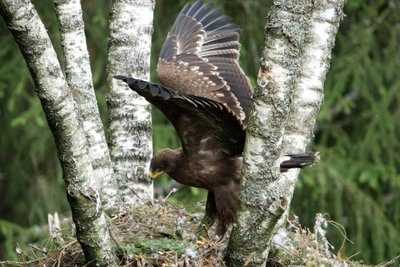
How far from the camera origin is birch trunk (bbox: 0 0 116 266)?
13.0ft

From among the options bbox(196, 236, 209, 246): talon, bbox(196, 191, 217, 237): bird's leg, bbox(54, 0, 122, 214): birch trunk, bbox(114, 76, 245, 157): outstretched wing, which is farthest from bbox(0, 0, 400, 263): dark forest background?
bbox(196, 236, 209, 246): talon

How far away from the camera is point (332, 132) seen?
9.47 m

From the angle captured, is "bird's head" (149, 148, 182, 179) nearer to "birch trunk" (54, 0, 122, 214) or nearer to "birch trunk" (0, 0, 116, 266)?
"birch trunk" (54, 0, 122, 214)

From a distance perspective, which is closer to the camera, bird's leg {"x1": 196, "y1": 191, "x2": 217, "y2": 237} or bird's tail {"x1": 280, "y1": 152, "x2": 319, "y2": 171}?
bird's tail {"x1": 280, "y1": 152, "x2": 319, "y2": 171}

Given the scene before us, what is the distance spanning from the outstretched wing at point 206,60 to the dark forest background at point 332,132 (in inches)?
80.2

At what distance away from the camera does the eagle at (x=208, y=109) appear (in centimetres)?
521

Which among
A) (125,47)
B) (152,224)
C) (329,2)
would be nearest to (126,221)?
(152,224)

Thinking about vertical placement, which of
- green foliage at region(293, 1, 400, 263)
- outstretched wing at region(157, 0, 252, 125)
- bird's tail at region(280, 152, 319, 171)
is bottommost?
green foliage at region(293, 1, 400, 263)

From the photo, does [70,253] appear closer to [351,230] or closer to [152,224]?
[152,224]

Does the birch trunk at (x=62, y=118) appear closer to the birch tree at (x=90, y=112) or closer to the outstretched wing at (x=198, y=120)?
the birch tree at (x=90, y=112)

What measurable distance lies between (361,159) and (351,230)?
0.71 metres

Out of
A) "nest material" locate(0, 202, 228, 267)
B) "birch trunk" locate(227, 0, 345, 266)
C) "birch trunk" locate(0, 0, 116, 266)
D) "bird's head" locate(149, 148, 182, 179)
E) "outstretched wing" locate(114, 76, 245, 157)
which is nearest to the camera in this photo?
"birch trunk" locate(0, 0, 116, 266)

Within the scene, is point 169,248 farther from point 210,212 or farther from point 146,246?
point 210,212

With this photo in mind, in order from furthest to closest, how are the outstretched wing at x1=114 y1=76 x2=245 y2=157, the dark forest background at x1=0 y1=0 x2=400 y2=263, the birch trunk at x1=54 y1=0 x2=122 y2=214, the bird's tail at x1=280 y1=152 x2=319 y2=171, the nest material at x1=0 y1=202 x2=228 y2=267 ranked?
the dark forest background at x1=0 y1=0 x2=400 y2=263
the birch trunk at x1=54 y1=0 x2=122 y2=214
the bird's tail at x1=280 y1=152 x2=319 y2=171
the nest material at x1=0 y1=202 x2=228 y2=267
the outstretched wing at x1=114 y1=76 x2=245 y2=157
